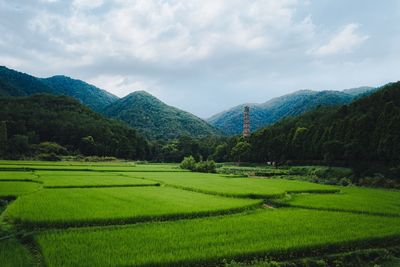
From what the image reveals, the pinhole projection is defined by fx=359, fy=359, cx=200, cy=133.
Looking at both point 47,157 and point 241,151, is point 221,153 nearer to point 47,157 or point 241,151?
point 241,151

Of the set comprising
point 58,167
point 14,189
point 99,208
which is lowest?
point 99,208

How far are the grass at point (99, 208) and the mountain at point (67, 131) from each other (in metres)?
63.1

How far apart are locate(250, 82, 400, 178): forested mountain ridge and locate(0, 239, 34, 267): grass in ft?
138

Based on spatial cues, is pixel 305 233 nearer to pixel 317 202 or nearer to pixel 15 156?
pixel 317 202

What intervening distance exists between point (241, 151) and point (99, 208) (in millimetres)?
69183

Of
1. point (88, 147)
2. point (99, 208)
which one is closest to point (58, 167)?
point (99, 208)

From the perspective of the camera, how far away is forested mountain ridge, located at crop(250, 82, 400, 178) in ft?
149

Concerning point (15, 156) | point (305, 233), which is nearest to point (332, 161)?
point (305, 233)

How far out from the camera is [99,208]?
18219mm

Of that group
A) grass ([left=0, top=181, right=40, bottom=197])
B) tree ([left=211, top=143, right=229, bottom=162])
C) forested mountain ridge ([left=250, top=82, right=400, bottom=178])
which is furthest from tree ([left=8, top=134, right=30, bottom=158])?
tree ([left=211, top=143, right=229, bottom=162])

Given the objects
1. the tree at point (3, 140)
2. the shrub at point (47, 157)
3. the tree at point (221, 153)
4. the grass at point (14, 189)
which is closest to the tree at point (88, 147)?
the shrub at point (47, 157)

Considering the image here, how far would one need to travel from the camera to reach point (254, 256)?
1209 centimetres

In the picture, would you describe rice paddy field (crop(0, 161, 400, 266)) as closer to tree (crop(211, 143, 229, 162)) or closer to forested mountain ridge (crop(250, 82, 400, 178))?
forested mountain ridge (crop(250, 82, 400, 178))

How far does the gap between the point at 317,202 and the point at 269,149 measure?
4997 cm
